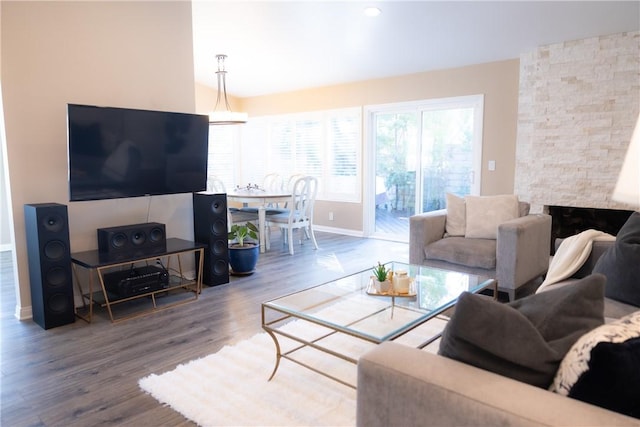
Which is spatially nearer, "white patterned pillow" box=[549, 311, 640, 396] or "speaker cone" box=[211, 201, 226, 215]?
"white patterned pillow" box=[549, 311, 640, 396]

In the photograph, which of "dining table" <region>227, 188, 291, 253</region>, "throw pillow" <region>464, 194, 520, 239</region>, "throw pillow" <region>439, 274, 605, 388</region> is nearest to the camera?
"throw pillow" <region>439, 274, 605, 388</region>

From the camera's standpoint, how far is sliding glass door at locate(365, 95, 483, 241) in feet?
18.5

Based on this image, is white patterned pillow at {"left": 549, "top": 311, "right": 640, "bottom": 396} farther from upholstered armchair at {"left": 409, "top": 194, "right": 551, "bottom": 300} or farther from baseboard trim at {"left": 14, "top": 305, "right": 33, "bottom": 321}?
baseboard trim at {"left": 14, "top": 305, "right": 33, "bottom": 321}

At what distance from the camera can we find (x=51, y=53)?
3.39m

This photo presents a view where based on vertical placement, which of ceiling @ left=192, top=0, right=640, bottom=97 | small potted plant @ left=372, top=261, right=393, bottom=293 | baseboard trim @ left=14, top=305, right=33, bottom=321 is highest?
ceiling @ left=192, top=0, right=640, bottom=97

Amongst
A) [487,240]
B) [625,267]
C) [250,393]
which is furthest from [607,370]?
[487,240]

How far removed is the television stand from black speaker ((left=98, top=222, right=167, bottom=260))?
58 mm

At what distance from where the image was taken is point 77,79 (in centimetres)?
355

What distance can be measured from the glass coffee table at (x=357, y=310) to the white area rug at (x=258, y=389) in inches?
2.3

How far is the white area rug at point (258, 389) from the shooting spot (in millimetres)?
2068

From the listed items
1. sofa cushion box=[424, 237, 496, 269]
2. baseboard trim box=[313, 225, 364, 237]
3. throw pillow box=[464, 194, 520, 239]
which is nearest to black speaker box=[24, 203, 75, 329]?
sofa cushion box=[424, 237, 496, 269]

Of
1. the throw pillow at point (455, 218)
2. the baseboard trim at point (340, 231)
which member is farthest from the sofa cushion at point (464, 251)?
the baseboard trim at point (340, 231)

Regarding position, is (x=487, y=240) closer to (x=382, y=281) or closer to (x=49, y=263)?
(x=382, y=281)

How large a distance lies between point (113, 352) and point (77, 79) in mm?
2231
